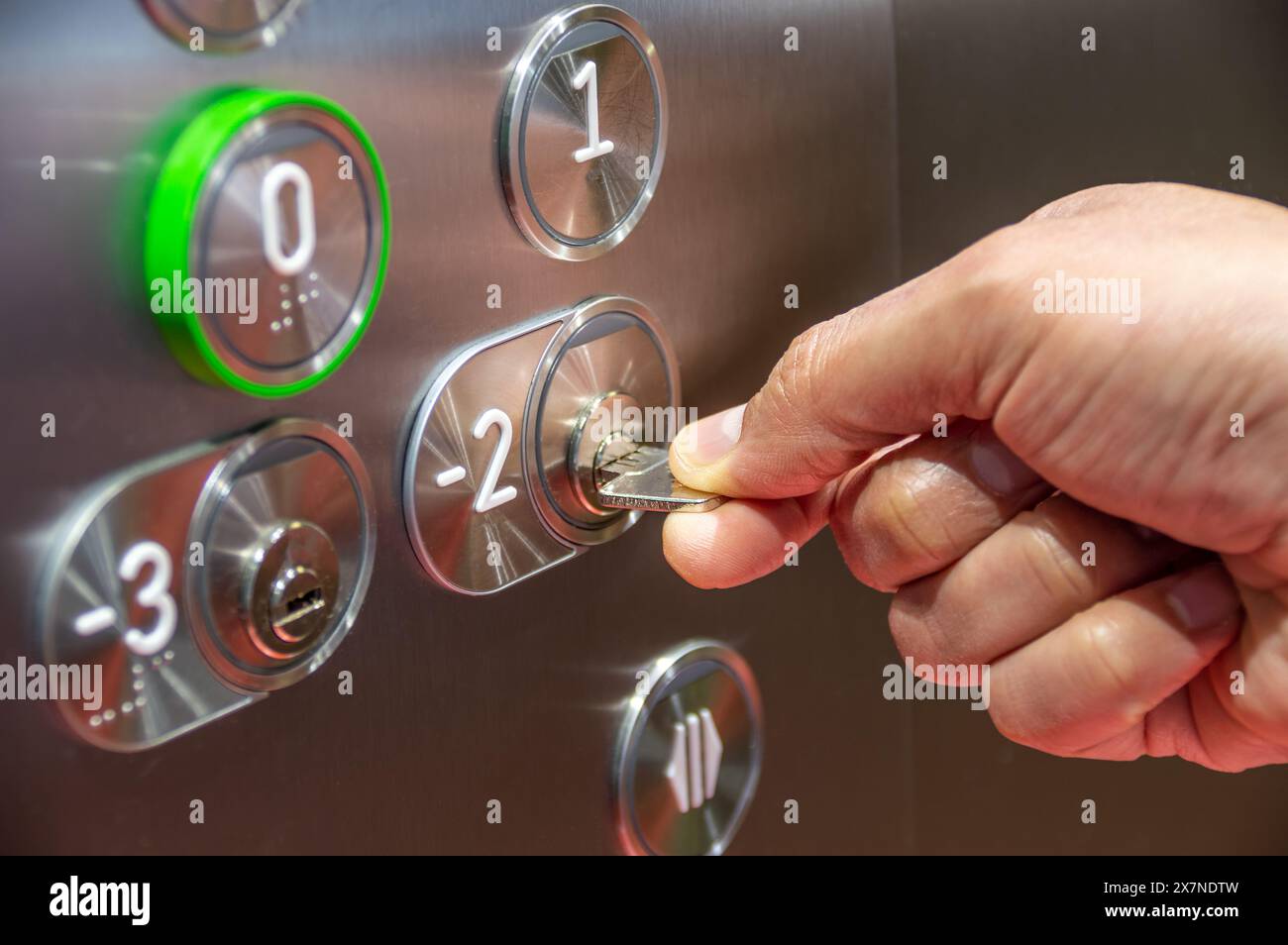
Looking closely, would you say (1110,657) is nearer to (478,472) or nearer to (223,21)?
(478,472)

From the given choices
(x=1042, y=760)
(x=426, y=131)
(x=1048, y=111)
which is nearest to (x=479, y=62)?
(x=426, y=131)

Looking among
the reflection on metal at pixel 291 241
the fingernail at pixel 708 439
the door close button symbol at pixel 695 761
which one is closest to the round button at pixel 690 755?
the door close button symbol at pixel 695 761

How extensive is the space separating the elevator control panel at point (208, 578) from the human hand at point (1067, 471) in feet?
0.45

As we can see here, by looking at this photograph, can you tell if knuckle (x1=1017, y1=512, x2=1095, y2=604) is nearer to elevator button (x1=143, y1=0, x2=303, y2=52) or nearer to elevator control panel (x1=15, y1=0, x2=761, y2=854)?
elevator control panel (x1=15, y1=0, x2=761, y2=854)

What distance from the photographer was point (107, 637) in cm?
32

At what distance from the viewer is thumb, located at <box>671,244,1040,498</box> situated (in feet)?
1.33

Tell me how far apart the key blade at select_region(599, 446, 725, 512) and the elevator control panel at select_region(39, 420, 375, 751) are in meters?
0.09

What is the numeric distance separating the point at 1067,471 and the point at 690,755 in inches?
8.0

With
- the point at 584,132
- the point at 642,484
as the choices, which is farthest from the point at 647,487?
the point at 584,132

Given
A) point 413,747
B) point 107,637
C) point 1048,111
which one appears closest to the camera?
point 107,637

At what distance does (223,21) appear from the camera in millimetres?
324

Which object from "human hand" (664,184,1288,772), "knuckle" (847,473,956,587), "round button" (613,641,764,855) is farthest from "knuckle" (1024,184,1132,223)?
"round button" (613,641,764,855)
